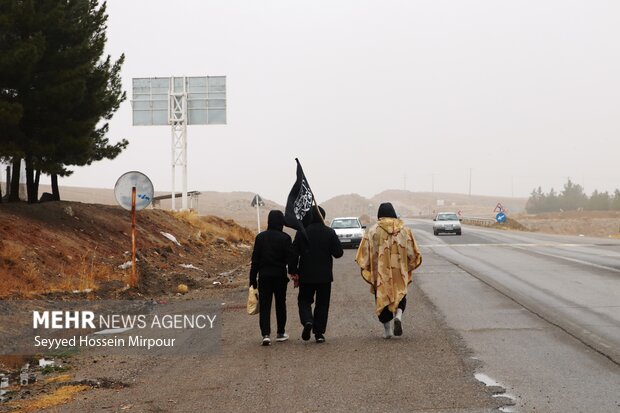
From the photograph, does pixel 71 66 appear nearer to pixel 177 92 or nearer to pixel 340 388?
pixel 340 388

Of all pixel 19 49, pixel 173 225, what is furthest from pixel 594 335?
pixel 173 225

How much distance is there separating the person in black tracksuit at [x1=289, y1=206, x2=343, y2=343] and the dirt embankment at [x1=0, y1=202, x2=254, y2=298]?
6.49 metres

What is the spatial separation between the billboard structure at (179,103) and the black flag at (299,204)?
123 ft

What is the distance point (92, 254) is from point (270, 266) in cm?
1205

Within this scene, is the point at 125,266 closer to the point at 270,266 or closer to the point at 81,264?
the point at 81,264

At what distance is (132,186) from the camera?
1791cm

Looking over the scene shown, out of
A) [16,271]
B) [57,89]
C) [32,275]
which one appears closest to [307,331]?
[32,275]

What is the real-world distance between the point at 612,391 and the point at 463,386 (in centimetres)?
134

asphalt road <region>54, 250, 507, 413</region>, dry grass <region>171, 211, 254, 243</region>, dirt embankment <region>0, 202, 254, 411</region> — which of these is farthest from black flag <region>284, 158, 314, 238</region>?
dry grass <region>171, 211, 254, 243</region>

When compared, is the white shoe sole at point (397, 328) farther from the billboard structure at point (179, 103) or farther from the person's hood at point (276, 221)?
the billboard structure at point (179, 103)

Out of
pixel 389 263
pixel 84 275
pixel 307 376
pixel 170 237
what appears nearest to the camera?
pixel 307 376

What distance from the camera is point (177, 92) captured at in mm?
48031

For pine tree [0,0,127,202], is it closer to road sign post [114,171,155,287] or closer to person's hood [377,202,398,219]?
road sign post [114,171,155,287]

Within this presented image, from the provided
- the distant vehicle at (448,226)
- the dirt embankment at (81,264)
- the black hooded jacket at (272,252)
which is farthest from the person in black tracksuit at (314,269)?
the distant vehicle at (448,226)
